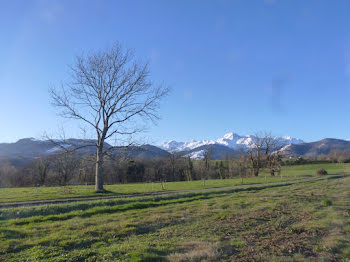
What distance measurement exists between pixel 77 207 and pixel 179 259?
36.3ft

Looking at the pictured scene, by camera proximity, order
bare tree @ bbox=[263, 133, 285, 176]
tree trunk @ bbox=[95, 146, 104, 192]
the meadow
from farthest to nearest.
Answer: bare tree @ bbox=[263, 133, 285, 176], tree trunk @ bbox=[95, 146, 104, 192], the meadow

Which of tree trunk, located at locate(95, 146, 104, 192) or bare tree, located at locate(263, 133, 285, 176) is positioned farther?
bare tree, located at locate(263, 133, 285, 176)

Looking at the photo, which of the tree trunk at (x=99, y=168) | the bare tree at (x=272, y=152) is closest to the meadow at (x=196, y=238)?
the tree trunk at (x=99, y=168)

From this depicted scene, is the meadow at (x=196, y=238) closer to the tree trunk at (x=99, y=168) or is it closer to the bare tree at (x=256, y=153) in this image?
the tree trunk at (x=99, y=168)

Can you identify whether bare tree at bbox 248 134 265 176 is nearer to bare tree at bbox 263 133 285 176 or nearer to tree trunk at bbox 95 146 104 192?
bare tree at bbox 263 133 285 176

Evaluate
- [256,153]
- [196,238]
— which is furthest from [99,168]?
[256,153]

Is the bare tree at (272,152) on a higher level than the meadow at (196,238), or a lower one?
higher

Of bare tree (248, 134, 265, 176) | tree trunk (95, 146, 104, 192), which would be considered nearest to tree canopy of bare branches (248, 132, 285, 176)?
bare tree (248, 134, 265, 176)

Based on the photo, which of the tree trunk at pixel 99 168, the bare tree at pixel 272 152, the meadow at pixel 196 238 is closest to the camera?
the meadow at pixel 196 238

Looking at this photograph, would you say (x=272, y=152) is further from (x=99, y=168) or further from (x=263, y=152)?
(x=99, y=168)

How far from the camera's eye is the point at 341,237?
22.8ft

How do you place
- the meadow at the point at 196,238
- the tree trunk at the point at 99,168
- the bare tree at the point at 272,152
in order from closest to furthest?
the meadow at the point at 196,238, the tree trunk at the point at 99,168, the bare tree at the point at 272,152

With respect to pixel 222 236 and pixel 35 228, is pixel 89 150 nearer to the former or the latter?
pixel 35 228

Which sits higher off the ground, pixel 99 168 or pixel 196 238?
pixel 99 168
